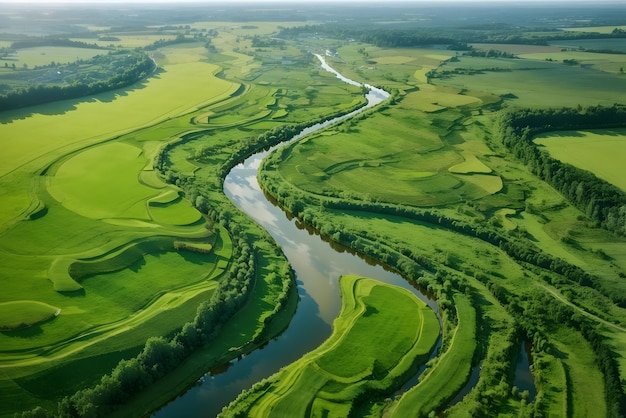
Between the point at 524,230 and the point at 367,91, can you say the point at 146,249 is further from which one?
the point at 367,91

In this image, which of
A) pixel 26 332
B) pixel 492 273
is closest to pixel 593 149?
pixel 492 273

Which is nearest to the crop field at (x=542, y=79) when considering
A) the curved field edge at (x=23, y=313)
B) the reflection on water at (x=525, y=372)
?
the reflection on water at (x=525, y=372)

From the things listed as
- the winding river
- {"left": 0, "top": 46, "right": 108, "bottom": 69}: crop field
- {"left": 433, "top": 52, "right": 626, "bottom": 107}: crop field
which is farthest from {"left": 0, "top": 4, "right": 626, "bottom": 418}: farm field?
{"left": 0, "top": 46, "right": 108, "bottom": 69}: crop field

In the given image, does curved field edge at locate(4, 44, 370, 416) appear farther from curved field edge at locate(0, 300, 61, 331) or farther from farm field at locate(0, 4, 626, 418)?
curved field edge at locate(0, 300, 61, 331)

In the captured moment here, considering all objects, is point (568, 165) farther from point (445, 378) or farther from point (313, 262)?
point (445, 378)

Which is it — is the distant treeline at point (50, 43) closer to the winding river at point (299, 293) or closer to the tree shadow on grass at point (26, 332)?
the winding river at point (299, 293)
